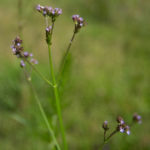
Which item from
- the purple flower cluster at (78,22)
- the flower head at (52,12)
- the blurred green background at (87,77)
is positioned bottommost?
the purple flower cluster at (78,22)

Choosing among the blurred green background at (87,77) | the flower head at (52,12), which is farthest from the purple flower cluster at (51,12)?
the blurred green background at (87,77)

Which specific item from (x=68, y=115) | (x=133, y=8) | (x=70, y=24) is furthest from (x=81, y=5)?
(x=68, y=115)

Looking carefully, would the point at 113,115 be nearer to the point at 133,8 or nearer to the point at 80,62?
the point at 80,62

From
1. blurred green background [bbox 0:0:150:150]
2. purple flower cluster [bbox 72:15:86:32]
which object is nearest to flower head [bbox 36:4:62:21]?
purple flower cluster [bbox 72:15:86:32]

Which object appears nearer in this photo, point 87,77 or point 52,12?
point 52,12

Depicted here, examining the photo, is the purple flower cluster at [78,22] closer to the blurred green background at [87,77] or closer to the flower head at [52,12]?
the flower head at [52,12]

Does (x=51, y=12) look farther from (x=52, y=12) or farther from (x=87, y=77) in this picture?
(x=87, y=77)

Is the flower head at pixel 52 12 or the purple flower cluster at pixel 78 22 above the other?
the flower head at pixel 52 12

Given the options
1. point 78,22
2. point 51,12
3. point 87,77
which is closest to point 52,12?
point 51,12
